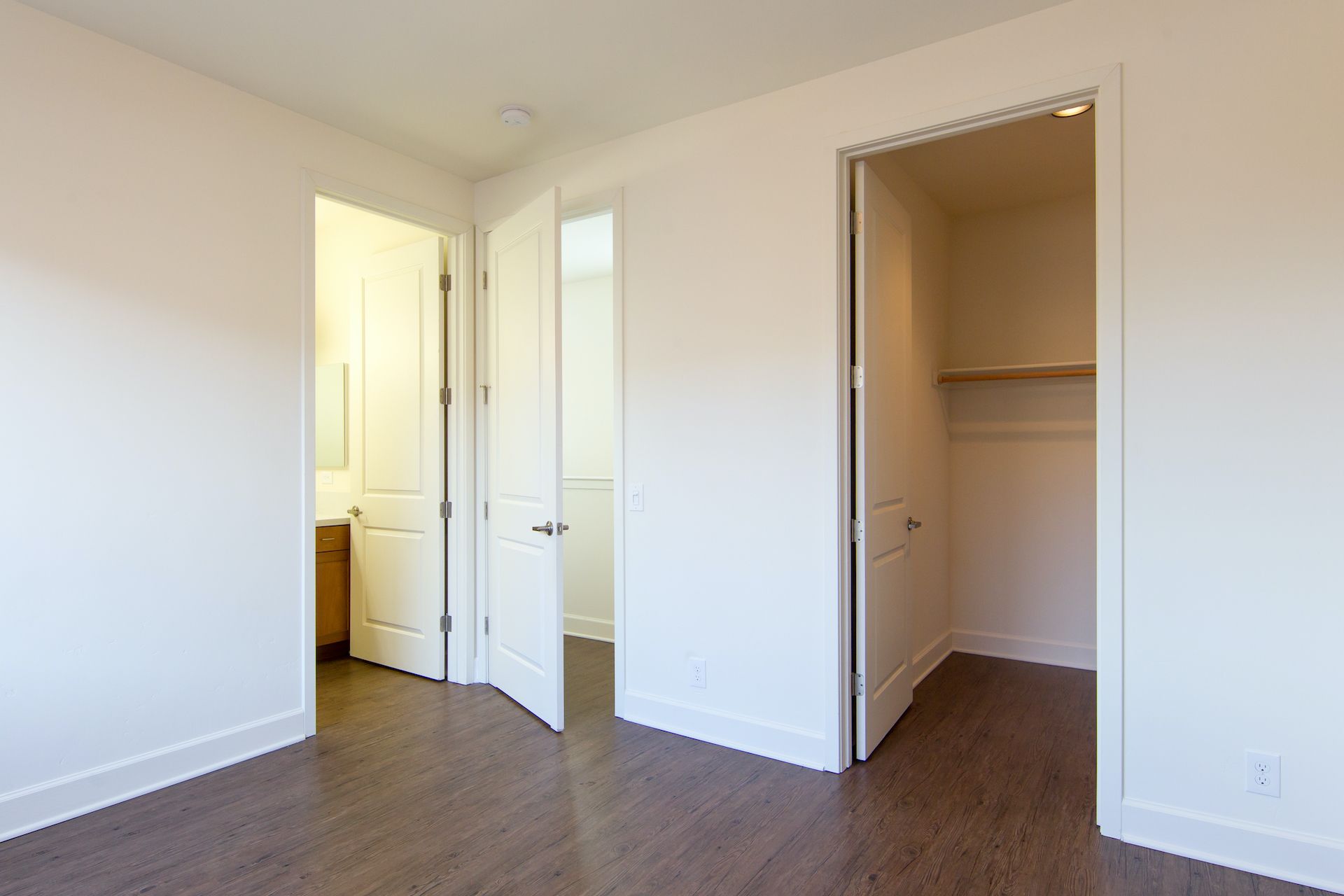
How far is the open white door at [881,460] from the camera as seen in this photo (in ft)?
9.36

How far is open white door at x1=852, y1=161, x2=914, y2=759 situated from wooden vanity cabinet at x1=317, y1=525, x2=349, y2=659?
303 cm

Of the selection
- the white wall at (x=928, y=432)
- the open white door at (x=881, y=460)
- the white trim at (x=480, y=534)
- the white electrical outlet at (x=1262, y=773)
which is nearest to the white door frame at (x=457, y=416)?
the white trim at (x=480, y=534)

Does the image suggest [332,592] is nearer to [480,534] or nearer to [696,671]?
[480,534]

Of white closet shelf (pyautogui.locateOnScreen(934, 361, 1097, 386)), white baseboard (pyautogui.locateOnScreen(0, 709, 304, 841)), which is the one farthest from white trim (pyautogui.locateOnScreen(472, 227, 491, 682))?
white closet shelf (pyautogui.locateOnScreen(934, 361, 1097, 386))

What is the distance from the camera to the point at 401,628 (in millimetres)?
4035

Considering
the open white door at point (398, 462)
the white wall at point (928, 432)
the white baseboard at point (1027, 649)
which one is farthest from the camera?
the white baseboard at point (1027, 649)

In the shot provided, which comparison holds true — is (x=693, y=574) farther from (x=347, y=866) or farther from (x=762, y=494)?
(x=347, y=866)

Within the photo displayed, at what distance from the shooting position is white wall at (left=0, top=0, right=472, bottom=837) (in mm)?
2359

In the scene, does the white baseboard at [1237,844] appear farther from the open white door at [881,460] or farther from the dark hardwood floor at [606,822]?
the open white door at [881,460]

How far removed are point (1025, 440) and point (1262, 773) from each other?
253cm

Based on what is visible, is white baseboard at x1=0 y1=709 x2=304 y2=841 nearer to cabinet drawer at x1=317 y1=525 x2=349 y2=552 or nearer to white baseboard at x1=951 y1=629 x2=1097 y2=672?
cabinet drawer at x1=317 y1=525 x2=349 y2=552

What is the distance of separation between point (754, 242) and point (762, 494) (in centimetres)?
102

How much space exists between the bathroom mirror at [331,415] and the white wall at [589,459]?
54.2 inches

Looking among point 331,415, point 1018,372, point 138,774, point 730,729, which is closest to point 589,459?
point 331,415
